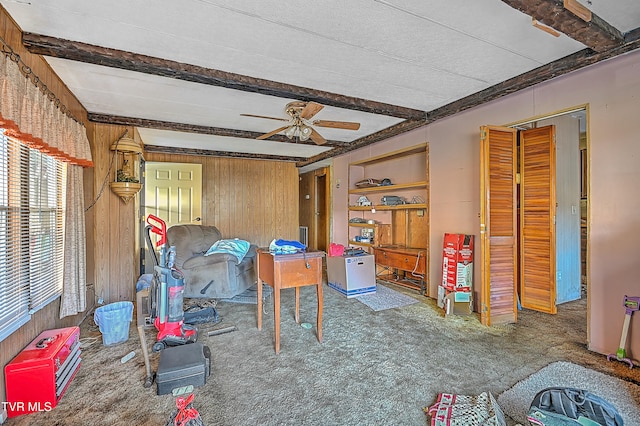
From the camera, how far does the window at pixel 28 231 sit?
1.80 metres

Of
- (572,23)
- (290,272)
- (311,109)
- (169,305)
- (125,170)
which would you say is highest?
(572,23)

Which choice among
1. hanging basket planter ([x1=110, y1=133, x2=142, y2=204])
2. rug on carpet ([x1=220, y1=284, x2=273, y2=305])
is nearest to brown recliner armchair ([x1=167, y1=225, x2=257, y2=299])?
rug on carpet ([x1=220, y1=284, x2=273, y2=305])

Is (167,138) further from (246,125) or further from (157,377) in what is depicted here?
(157,377)

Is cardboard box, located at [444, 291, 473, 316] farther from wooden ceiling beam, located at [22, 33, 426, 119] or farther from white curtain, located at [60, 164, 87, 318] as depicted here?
white curtain, located at [60, 164, 87, 318]

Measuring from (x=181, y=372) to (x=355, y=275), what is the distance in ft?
8.54

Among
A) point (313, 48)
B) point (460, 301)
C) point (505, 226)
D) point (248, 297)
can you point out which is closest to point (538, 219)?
point (505, 226)

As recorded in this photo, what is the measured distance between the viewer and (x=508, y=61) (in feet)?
8.23

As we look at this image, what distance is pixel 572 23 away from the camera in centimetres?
187

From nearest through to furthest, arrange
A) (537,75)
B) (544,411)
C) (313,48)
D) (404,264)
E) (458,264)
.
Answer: (544,411), (313,48), (537,75), (458,264), (404,264)

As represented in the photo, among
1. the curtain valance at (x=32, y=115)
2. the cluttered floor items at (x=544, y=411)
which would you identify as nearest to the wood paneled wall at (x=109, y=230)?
the curtain valance at (x=32, y=115)

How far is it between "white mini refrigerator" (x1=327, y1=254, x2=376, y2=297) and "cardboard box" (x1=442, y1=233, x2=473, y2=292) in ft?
3.33

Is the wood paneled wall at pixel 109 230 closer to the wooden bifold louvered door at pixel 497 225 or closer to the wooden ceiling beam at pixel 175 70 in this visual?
the wooden ceiling beam at pixel 175 70

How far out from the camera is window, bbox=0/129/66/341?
180 centimetres

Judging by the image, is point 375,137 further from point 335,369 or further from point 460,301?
point 335,369
